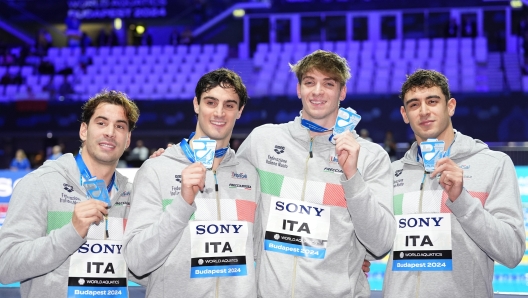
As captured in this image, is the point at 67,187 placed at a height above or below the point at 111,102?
below

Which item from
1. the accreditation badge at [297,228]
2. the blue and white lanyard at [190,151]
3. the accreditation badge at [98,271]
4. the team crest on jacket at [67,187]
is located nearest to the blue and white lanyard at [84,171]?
the team crest on jacket at [67,187]

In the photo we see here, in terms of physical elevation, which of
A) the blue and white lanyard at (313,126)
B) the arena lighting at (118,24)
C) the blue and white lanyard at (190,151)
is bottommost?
the blue and white lanyard at (190,151)

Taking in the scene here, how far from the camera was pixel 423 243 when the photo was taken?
3811mm

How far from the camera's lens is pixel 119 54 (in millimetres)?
22375

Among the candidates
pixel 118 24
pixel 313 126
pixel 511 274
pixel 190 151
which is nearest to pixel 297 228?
pixel 313 126

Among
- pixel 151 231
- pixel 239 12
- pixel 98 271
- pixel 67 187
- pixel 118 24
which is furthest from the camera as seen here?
pixel 118 24

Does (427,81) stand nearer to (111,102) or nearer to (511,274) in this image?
(111,102)

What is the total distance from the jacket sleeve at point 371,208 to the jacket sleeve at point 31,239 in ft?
5.05

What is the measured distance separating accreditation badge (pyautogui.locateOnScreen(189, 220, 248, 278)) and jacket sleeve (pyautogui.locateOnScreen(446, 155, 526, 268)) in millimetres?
1235

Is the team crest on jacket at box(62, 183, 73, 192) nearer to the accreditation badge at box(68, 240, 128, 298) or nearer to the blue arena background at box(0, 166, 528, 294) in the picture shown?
the accreditation badge at box(68, 240, 128, 298)

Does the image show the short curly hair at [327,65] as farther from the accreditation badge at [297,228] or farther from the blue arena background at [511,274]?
the blue arena background at [511,274]

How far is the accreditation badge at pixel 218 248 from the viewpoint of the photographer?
11.6ft

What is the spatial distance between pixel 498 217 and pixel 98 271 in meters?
2.41

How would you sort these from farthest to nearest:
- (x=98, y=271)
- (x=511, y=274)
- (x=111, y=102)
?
(x=511, y=274) < (x=111, y=102) < (x=98, y=271)
